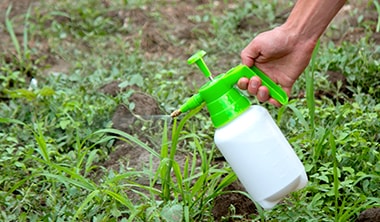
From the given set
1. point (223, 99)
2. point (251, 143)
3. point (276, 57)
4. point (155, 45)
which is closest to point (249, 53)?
point (276, 57)

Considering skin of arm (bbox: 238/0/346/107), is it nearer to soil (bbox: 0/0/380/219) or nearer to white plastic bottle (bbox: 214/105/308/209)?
white plastic bottle (bbox: 214/105/308/209)

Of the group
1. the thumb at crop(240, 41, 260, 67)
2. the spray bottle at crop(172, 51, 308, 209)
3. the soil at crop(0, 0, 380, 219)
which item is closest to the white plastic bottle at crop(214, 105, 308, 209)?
the spray bottle at crop(172, 51, 308, 209)

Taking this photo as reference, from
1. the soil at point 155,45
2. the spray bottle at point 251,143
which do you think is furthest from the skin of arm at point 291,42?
the soil at point 155,45

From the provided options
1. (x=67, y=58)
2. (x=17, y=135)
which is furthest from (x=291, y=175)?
(x=67, y=58)

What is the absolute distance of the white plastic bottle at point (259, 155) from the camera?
8.17 feet

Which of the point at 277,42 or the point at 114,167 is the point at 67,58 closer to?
the point at 114,167

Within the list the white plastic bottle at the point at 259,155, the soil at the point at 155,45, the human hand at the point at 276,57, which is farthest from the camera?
the soil at the point at 155,45

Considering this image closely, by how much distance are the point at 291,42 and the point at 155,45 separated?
2.28 m

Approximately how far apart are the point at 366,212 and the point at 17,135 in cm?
168

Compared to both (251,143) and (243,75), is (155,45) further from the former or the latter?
(251,143)

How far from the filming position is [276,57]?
2.72m

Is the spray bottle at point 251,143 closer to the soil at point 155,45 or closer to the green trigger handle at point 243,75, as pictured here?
the green trigger handle at point 243,75

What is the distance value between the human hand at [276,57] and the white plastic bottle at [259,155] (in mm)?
110

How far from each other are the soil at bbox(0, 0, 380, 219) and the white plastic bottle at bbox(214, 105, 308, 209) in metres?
0.45
